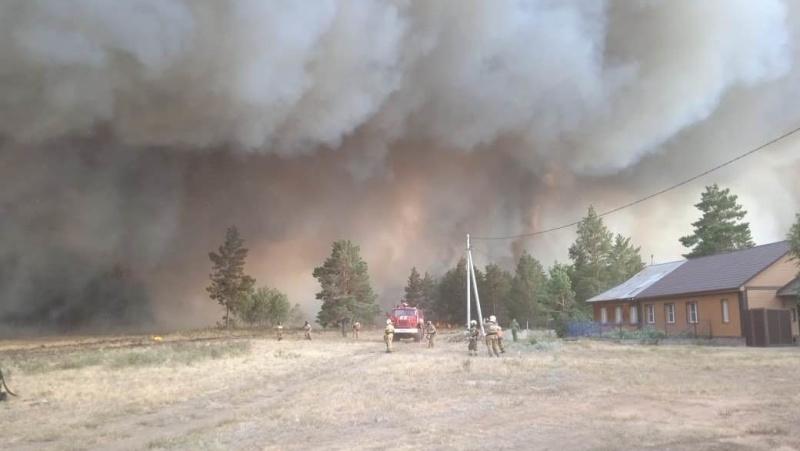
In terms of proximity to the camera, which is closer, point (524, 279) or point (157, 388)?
point (157, 388)

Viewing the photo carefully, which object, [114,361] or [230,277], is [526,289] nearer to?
[230,277]

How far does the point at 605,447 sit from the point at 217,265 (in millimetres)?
69693

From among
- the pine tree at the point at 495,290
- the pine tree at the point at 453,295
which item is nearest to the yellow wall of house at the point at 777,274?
the pine tree at the point at 495,290

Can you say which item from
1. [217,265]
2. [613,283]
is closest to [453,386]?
[217,265]

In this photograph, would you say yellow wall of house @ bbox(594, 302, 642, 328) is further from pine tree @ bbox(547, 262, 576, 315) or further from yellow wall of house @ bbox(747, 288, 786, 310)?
pine tree @ bbox(547, 262, 576, 315)

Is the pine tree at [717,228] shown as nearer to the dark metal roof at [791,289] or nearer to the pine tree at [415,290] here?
the dark metal roof at [791,289]

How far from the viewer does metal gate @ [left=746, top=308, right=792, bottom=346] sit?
29487 millimetres

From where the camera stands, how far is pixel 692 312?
37250 mm

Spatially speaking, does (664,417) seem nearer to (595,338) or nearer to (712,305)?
(712,305)

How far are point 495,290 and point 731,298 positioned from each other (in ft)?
242

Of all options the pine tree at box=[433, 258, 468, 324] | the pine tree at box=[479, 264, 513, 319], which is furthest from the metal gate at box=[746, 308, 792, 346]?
the pine tree at box=[433, 258, 468, 324]

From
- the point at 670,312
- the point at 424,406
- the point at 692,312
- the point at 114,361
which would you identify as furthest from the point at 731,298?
the point at 114,361

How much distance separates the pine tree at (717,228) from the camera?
64.3 metres

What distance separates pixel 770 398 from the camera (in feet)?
39.2
